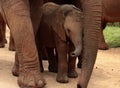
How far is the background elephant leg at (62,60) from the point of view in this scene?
4176mm

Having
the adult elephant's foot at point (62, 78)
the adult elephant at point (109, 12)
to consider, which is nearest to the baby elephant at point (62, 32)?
the adult elephant's foot at point (62, 78)

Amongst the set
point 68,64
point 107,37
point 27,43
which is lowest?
point 107,37

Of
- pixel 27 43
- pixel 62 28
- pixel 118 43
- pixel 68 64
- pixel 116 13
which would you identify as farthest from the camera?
pixel 118 43

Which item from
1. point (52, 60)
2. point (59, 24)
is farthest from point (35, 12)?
point (52, 60)

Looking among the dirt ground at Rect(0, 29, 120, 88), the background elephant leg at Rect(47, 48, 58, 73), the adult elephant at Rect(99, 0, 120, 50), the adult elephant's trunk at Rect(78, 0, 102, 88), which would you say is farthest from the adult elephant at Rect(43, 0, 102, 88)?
the adult elephant at Rect(99, 0, 120, 50)

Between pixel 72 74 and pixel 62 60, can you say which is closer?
pixel 62 60

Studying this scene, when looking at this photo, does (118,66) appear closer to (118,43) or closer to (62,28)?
(62,28)

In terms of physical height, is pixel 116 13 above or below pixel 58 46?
below

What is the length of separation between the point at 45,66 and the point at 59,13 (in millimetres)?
1015

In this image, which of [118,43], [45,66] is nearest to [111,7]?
[118,43]

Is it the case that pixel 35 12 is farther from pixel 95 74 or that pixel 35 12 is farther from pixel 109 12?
pixel 109 12

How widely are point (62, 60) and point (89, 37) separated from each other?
2.40 ft

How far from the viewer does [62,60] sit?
13.8 ft

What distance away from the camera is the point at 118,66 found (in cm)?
531
